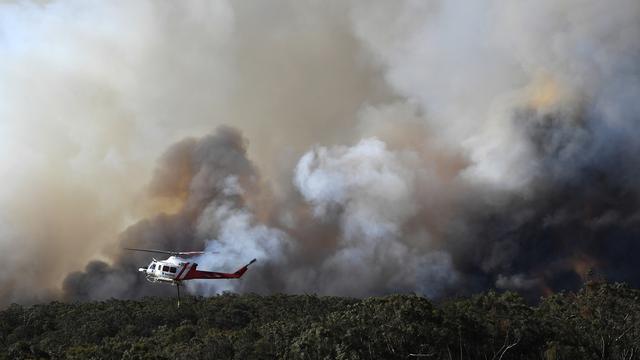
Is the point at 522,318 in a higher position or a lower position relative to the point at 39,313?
lower

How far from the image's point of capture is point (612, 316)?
8475 cm

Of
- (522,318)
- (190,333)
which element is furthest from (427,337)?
(190,333)

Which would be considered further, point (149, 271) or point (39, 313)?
point (39, 313)

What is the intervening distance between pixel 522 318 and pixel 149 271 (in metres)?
44.9

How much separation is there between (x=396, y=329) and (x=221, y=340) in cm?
1979

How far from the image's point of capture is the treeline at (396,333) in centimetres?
6138

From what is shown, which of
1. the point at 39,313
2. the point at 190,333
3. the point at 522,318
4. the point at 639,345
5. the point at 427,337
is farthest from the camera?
the point at 39,313

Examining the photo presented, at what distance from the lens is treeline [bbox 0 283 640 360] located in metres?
61.4

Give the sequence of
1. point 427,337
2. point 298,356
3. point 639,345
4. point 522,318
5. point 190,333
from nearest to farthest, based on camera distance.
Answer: point 298,356, point 427,337, point 639,345, point 522,318, point 190,333

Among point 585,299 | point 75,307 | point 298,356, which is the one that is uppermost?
point 75,307

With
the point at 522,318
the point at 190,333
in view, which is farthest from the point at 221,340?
the point at 522,318

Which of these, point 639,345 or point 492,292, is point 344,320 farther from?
point 492,292

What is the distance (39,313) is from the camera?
432 ft

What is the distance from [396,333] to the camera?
6159 centimetres
